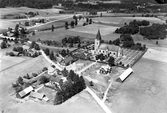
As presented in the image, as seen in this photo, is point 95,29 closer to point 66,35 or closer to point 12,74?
point 66,35

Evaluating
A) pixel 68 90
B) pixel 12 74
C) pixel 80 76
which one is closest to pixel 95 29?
pixel 80 76

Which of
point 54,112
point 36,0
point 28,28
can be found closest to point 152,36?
point 28,28

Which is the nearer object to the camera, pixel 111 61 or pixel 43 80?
pixel 43 80

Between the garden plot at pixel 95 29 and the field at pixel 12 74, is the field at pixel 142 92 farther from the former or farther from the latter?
the garden plot at pixel 95 29

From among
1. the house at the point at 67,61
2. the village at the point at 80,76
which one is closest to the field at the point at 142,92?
the village at the point at 80,76

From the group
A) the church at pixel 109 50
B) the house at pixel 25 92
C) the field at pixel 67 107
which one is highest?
the church at pixel 109 50
